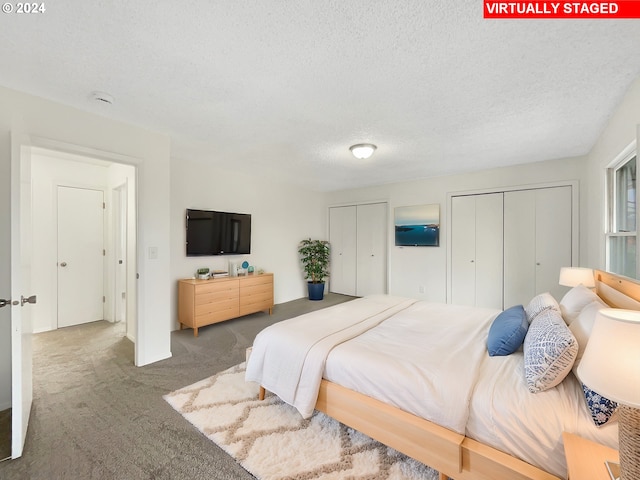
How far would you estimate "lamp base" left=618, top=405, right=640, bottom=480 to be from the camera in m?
0.80

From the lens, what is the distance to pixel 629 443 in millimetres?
815

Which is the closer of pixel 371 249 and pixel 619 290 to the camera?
pixel 619 290

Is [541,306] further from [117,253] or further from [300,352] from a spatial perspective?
[117,253]

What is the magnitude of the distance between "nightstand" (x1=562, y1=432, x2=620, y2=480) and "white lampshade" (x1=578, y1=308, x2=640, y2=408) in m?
0.36

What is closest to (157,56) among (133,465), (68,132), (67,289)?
(68,132)

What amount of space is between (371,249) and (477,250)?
1.97m

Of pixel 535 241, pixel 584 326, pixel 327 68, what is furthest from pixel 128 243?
pixel 535 241

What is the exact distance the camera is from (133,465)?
5.08ft

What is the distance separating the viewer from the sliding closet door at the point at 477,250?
14.0ft

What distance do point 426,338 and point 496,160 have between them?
122 inches

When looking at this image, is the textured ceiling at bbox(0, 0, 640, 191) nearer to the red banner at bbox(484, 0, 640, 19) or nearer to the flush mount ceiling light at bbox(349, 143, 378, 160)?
the red banner at bbox(484, 0, 640, 19)

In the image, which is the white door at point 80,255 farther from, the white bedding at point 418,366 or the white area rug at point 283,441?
the white bedding at point 418,366

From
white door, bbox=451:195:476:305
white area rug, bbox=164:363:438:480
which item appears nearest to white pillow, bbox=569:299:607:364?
white area rug, bbox=164:363:438:480

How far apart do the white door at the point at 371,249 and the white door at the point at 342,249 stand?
14 cm
